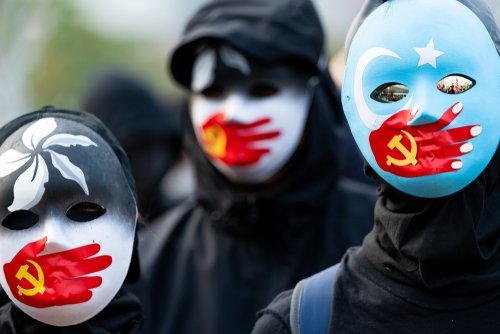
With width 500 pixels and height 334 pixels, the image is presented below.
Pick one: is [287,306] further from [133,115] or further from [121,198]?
[133,115]

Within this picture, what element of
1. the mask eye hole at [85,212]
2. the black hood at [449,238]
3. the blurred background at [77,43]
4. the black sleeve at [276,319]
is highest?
the mask eye hole at [85,212]

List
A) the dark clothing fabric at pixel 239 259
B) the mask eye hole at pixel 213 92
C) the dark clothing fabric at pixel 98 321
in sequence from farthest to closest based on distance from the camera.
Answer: the mask eye hole at pixel 213 92, the dark clothing fabric at pixel 239 259, the dark clothing fabric at pixel 98 321

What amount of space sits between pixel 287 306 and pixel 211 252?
5.39 feet

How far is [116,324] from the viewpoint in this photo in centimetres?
311

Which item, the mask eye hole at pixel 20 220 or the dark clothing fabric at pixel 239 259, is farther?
the dark clothing fabric at pixel 239 259

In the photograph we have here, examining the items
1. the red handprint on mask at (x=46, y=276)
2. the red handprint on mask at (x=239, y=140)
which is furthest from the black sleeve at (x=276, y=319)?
the red handprint on mask at (x=239, y=140)

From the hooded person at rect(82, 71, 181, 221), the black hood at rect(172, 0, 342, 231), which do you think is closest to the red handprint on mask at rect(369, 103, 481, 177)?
the black hood at rect(172, 0, 342, 231)

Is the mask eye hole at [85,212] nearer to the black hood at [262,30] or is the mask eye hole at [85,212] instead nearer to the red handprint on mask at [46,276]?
the red handprint on mask at [46,276]

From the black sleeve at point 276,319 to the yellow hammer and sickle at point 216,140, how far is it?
153 centimetres

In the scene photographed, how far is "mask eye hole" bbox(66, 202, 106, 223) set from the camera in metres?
3.02

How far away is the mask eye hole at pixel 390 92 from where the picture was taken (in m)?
2.93

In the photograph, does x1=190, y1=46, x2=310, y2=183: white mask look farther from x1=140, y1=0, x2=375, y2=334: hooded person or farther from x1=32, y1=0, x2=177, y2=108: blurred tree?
x1=32, y1=0, x2=177, y2=108: blurred tree

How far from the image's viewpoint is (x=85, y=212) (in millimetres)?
3043

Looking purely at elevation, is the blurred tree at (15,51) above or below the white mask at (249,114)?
below
